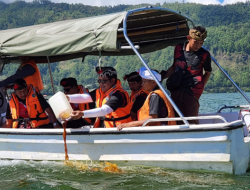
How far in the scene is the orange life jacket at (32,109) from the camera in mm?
7027

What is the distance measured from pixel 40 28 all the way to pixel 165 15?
227cm

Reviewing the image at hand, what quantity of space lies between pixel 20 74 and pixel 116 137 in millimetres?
2734

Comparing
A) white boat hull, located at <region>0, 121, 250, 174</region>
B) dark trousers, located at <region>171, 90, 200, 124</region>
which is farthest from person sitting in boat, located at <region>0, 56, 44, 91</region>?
dark trousers, located at <region>171, 90, 200, 124</region>

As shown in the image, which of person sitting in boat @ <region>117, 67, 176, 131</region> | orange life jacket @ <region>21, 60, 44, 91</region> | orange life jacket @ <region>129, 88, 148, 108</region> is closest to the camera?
person sitting in boat @ <region>117, 67, 176, 131</region>

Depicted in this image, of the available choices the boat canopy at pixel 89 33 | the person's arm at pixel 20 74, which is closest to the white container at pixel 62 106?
the boat canopy at pixel 89 33

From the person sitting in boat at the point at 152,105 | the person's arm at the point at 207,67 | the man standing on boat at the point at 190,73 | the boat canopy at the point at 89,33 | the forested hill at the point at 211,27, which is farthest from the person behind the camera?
the forested hill at the point at 211,27

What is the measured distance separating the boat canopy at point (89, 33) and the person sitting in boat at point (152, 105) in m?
0.57

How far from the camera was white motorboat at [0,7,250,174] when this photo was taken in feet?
18.5

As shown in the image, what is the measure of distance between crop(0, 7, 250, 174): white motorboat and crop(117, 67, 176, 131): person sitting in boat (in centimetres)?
14

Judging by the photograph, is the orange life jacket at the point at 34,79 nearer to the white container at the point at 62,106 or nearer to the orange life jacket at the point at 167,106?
the white container at the point at 62,106

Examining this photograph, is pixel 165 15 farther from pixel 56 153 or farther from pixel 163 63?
pixel 163 63

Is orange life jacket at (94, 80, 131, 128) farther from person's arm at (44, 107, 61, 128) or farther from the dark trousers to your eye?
person's arm at (44, 107, 61, 128)

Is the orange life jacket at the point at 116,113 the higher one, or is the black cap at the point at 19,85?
the black cap at the point at 19,85

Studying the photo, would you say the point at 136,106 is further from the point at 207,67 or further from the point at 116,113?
the point at 207,67
